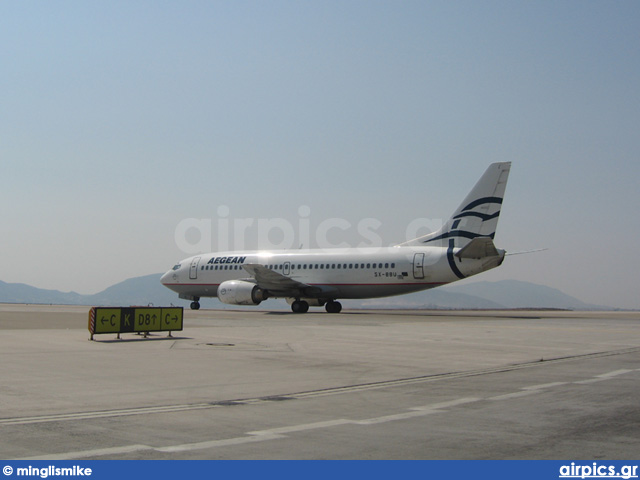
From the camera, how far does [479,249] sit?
38.1 m

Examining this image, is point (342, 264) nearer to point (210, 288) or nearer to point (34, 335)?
point (210, 288)

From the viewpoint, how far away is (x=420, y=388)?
37.5 ft

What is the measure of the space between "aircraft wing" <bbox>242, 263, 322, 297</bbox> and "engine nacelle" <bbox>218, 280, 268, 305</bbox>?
2.11 feet

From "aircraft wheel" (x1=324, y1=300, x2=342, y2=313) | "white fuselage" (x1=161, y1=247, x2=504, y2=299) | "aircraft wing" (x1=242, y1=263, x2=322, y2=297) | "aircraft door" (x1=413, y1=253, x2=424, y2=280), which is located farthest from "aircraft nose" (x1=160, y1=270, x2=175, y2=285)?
"aircraft door" (x1=413, y1=253, x2=424, y2=280)

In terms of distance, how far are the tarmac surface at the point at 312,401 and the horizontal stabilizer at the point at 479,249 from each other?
717 inches

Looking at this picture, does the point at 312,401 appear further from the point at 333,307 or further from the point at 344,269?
the point at 333,307

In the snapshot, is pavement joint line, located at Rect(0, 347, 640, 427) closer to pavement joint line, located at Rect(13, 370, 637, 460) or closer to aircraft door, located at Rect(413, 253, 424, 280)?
pavement joint line, located at Rect(13, 370, 637, 460)

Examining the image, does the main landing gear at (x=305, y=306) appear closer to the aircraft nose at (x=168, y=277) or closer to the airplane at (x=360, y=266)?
the airplane at (x=360, y=266)

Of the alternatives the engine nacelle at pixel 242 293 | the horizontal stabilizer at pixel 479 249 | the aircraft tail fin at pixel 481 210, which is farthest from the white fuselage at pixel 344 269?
the engine nacelle at pixel 242 293

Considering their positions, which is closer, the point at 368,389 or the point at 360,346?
the point at 368,389

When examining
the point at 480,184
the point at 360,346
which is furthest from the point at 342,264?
the point at 360,346

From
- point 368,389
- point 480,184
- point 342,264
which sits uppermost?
point 480,184

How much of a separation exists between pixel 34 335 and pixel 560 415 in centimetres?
1717

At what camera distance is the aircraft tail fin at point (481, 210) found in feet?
131
